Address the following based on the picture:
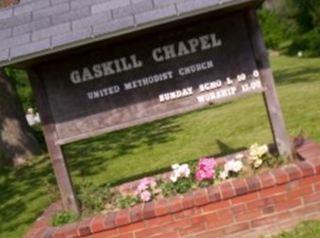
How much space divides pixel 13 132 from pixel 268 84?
1092cm

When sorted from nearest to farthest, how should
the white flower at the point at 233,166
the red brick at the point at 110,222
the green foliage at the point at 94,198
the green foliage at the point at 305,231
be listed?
the green foliage at the point at 305,231 < the red brick at the point at 110,222 < the white flower at the point at 233,166 < the green foliage at the point at 94,198

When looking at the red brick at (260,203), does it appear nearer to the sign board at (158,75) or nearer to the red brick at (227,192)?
the red brick at (227,192)

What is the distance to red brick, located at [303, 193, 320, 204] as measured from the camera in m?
6.40

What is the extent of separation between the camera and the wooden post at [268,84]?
7.18 metres

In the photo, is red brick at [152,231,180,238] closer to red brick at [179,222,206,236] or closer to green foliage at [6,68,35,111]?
red brick at [179,222,206,236]

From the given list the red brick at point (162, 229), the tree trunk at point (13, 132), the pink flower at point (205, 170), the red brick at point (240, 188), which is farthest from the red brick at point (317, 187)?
the tree trunk at point (13, 132)

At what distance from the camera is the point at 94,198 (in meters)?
7.54

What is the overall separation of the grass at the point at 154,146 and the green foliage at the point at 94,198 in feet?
6.58

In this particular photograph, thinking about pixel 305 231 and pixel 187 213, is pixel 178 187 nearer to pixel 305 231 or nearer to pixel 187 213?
pixel 187 213

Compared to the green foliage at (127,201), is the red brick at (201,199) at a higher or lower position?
lower

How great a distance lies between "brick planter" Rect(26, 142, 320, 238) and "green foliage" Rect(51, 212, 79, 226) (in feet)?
3.09

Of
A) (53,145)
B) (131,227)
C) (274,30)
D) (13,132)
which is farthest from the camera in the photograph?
(274,30)

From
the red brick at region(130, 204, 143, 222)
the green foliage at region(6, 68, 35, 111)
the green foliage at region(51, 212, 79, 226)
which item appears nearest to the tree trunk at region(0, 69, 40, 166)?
the green foliage at region(51, 212, 79, 226)

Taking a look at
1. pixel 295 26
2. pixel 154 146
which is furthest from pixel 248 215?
pixel 295 26
